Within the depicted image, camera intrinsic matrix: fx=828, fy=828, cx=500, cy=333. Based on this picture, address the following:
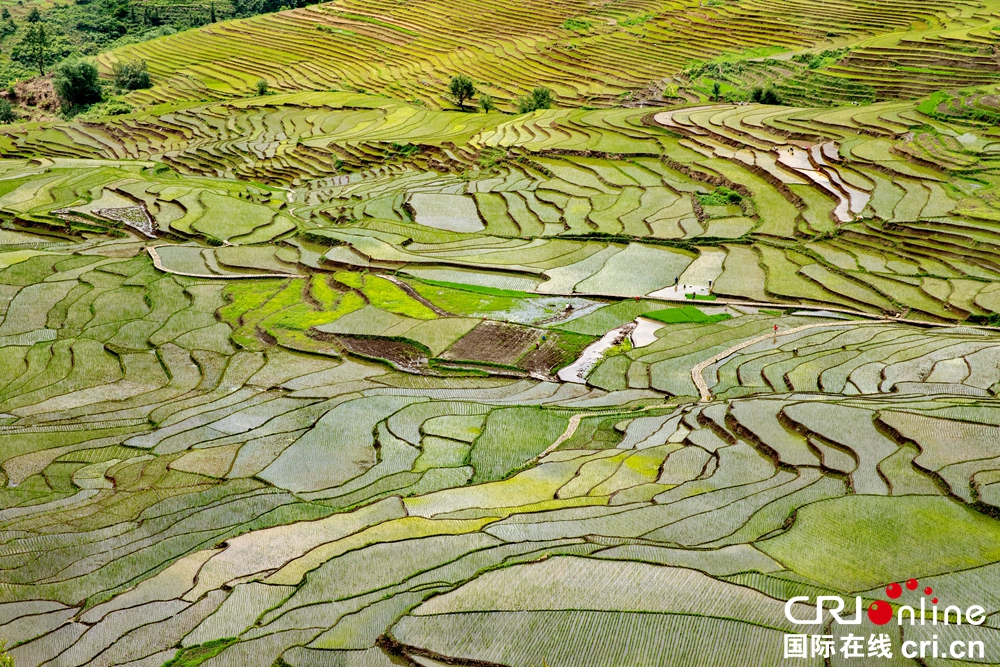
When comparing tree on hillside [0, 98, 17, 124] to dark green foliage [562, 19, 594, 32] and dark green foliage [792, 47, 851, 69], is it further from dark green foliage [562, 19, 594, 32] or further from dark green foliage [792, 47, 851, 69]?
dark green foliage [792, 47, 851, 69]

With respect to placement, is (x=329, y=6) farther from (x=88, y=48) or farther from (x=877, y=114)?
(x=877, y=114)

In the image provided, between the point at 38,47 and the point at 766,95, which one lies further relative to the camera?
the point at 38,47

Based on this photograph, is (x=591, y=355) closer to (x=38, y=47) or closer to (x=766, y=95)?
(x=766, y=95)

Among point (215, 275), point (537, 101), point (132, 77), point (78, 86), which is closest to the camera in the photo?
point (215, 275)

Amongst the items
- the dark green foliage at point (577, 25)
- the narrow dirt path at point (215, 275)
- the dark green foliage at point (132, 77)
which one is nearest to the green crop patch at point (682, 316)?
the narrow dirt path at point (215, 275)

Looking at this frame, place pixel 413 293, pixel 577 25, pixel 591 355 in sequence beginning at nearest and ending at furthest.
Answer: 1. pixel 591 355
2. pixel 413 293
3. pixel 577 25

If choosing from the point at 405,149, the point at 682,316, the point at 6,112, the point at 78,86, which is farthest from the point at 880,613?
the point at 6,112
